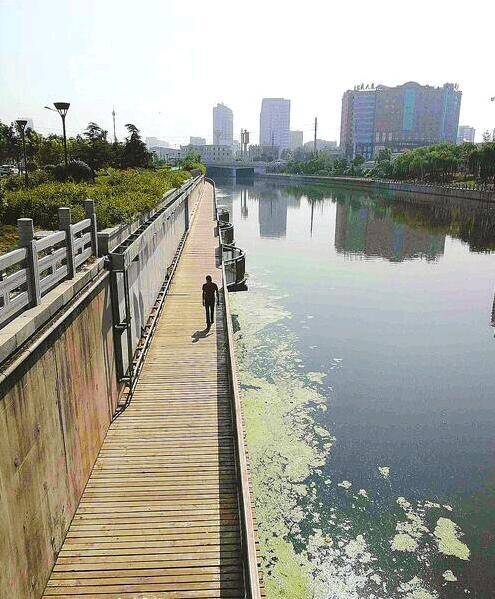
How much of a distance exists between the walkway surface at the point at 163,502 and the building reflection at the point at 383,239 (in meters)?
30.7

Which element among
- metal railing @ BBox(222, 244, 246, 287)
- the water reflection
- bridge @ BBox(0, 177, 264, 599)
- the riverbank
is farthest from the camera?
Result: the riverbank

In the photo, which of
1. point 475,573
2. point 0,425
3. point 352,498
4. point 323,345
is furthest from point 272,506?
point 323,345

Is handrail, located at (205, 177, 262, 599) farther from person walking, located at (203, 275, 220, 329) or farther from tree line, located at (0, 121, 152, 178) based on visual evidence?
tree line, located at (0, 121, 152, 178)

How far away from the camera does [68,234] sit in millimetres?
8547

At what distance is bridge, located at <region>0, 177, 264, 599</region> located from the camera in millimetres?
6148

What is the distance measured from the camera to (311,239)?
5012 cm

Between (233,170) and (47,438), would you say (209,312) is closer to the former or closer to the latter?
(47,438)

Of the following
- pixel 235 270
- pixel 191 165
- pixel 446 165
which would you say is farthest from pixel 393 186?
pixel 235 270

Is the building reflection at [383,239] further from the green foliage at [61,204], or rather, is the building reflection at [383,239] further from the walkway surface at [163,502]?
the walkway surface at [163,502]

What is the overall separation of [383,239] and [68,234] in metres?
45.0

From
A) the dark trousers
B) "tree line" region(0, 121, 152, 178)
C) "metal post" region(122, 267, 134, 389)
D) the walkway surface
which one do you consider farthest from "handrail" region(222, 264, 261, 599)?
"tree line" region(0, 121, 152, 178)

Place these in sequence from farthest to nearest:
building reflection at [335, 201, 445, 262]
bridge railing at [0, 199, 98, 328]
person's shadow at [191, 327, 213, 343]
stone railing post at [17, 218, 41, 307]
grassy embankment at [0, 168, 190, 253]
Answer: building reflection at [335, 201, 445, 262]
person's shadow at [191, 327, 213, 343]
grassy embankment at [0, 168, 190, 253]
stone railing post at [17, 218, 41, 307]
bridge railing at [0, 199, 98, 328]

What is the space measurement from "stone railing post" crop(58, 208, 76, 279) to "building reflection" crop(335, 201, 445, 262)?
34.1 m

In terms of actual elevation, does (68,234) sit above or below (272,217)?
above
